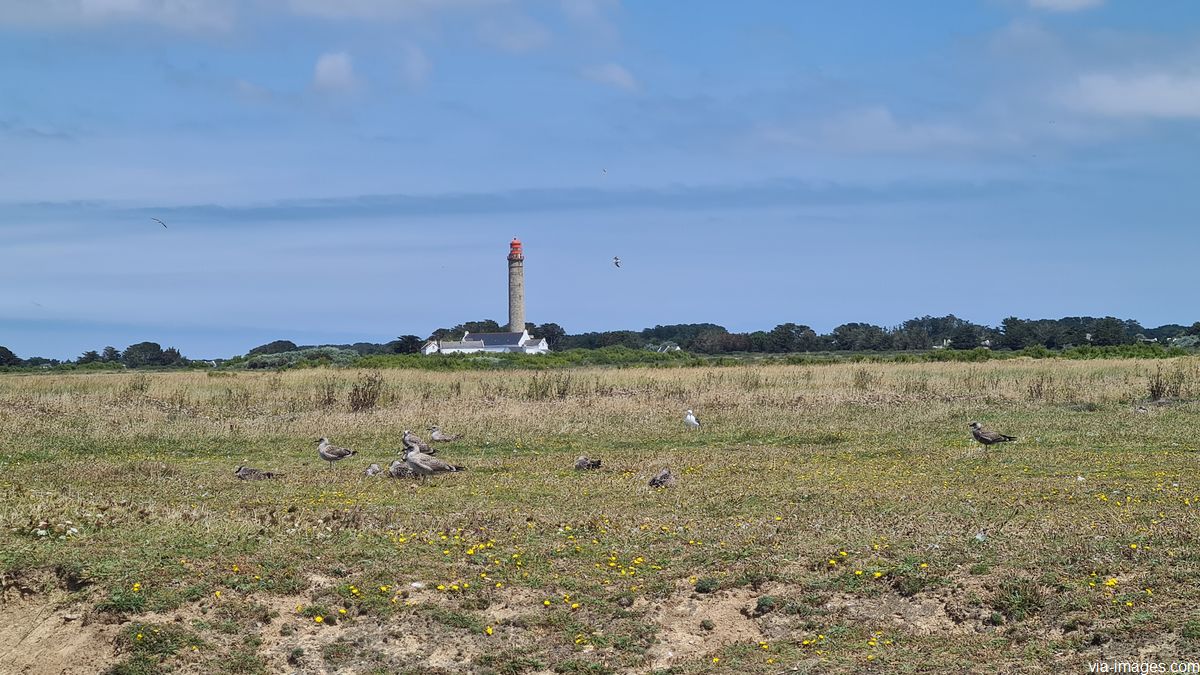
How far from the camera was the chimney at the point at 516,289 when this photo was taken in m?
120

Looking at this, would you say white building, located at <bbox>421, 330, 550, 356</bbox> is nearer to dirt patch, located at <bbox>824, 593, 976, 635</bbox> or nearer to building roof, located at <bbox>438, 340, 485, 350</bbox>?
building roof, located at <bbox>438, 340, 485, 350</bbox>

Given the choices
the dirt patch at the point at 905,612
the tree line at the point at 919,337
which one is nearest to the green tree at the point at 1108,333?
the tree line at the point at 919,337

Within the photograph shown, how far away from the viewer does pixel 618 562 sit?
438 inches

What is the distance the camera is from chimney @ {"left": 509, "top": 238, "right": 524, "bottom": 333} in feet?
392

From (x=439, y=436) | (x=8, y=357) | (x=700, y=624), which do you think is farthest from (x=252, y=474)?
(x=8, y=357)

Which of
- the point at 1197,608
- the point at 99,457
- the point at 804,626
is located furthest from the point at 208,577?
the point at 99,457

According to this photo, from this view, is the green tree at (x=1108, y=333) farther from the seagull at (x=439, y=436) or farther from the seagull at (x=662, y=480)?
the seagull at (x=662, y=480)

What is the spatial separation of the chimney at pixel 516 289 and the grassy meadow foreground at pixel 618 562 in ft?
323

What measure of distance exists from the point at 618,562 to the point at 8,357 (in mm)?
76902

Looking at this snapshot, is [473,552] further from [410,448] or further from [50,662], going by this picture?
[410,448]

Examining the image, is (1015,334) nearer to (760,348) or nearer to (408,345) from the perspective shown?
(760,348)

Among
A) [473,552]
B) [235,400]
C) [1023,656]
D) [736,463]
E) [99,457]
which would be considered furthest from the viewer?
[235,400]

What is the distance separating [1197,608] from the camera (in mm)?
9000

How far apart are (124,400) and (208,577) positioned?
82.9ft
